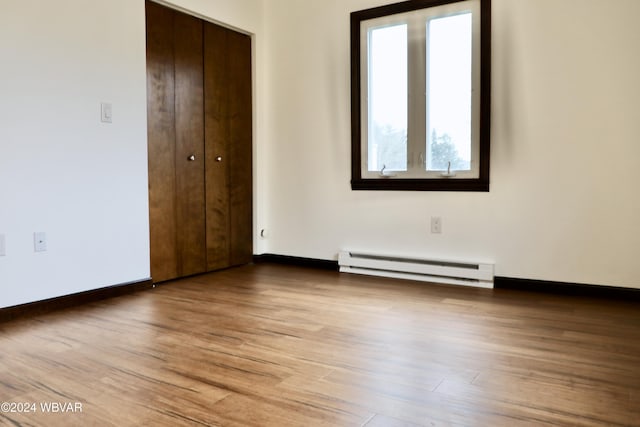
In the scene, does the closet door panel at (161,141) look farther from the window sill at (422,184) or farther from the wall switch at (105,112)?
the window sill at (422,184)

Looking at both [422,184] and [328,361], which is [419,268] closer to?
[422,184]

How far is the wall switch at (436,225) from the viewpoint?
11.1 feet

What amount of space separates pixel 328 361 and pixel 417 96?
2130 mm

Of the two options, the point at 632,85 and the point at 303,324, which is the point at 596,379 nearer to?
the point at 303,324

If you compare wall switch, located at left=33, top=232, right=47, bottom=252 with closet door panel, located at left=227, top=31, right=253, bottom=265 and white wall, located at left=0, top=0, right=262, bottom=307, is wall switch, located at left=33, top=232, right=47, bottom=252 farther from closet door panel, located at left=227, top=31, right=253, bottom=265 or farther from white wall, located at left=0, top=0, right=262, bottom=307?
closet door panel, located at left=227, top=31, right=253, bottom=265

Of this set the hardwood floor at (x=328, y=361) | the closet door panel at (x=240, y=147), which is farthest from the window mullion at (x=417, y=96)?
the closet door panel at (x=240, y=147)

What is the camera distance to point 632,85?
275cm

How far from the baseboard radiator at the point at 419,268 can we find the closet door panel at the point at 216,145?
36.3 inches

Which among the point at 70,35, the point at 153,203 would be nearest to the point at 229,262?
the point at 153,203

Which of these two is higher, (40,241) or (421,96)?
(421,96)

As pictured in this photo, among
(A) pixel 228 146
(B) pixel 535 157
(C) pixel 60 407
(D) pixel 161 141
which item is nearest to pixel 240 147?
(A) pixel 228 146

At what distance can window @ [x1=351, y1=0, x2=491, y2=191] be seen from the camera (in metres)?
3.20

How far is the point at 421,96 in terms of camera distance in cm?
339

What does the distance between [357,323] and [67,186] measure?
1.70 metres
